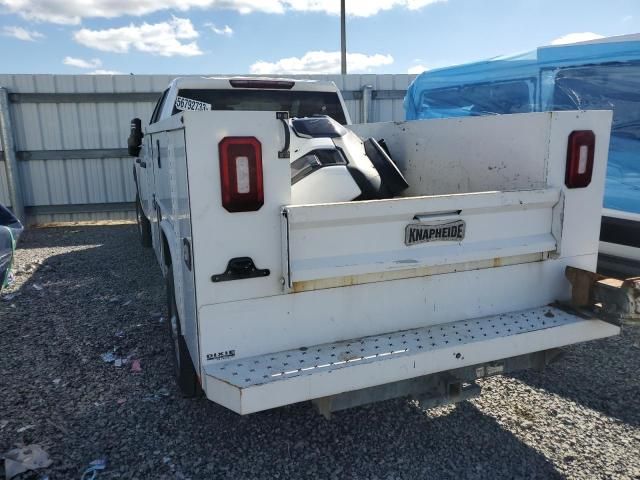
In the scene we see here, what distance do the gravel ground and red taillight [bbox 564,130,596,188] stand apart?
4.71ft

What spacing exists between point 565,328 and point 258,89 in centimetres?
344

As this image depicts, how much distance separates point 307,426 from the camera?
3025mm

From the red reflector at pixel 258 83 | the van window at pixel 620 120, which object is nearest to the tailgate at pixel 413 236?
the van window at pixel 620 120

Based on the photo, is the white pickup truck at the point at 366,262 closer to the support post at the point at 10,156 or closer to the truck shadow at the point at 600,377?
the truck shadow at the point at 600,377

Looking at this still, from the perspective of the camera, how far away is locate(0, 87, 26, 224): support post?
32.1 feet

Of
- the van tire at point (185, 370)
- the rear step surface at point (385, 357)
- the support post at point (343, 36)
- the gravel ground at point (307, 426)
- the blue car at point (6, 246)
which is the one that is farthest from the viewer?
the support post at point (343, 36)

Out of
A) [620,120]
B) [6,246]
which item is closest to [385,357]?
[620,120]

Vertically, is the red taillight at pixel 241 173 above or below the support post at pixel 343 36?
below

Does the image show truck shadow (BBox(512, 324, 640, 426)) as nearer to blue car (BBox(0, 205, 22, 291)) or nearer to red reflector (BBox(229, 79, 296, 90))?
red reflector (BBox(229, 79, 296, 90))

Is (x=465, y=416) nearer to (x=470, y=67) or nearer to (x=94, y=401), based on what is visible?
(x=94, y=401)

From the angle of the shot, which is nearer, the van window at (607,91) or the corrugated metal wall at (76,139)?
the van window at (607,91)

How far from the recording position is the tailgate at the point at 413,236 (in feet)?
7.53

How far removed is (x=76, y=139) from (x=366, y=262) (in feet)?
31.9

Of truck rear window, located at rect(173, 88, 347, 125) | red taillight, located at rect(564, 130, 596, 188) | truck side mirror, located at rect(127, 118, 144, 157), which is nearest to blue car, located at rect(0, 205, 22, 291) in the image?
truck side mirror, located at rect(127, 118, 144, 157)
